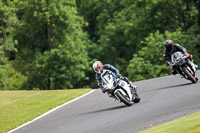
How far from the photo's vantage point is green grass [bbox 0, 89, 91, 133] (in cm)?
1698

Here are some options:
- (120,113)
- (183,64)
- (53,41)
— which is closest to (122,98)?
(120,113)

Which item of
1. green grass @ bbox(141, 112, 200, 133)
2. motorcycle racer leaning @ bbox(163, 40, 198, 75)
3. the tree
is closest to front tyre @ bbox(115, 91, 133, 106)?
motorcycle racer leaning @ bbox(163, 40, 198, 75)

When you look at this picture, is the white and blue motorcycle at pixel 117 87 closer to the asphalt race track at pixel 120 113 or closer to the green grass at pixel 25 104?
the asphalt race track at pixel 120 113

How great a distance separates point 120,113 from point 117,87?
1.15 metres

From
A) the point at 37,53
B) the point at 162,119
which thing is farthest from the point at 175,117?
the point at 37,53

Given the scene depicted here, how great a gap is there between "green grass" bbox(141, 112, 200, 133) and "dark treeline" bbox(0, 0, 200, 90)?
35.5m

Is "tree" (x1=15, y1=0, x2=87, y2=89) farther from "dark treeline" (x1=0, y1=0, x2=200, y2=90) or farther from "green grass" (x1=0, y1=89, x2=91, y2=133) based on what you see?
"green grass" (x1=0, y1=89, x2=91, y2=133)

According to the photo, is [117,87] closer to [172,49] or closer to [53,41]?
[172,49]

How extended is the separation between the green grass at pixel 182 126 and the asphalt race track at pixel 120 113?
638 millimetres

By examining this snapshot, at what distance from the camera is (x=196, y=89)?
16875 millimetres

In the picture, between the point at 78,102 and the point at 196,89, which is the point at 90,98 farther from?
the point at 196,89

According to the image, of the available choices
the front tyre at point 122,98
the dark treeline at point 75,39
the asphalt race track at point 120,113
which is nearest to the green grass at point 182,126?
the asphalt race track at point 120,113

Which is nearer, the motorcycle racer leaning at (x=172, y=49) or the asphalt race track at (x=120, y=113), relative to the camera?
the asphalt race track at (x=120, y=113)

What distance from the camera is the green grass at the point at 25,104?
17.0 metres
